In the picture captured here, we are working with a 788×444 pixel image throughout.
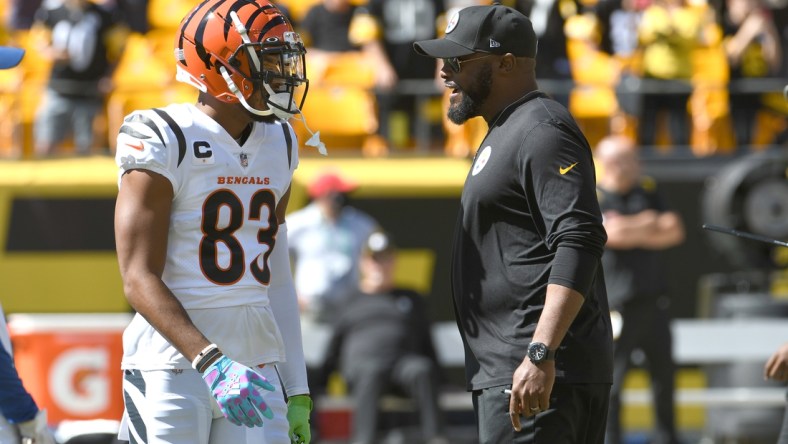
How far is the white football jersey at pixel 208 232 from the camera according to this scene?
142 inches

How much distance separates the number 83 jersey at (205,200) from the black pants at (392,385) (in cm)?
434

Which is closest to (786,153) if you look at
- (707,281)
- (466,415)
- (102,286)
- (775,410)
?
(707,281)

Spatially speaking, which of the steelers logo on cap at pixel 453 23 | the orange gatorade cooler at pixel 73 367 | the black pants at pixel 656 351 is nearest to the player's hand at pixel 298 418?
the steelers logo on cap at pixel 453 23

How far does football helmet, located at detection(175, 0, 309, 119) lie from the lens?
12.2ft

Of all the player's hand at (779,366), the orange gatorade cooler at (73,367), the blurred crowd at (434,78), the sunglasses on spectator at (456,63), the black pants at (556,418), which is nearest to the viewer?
the black pants at (556,418)

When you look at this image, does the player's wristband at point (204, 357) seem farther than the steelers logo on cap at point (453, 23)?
No

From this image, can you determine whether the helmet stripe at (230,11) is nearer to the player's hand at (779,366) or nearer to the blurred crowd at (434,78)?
the player's hand at (779,366)

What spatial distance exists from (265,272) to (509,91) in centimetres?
89

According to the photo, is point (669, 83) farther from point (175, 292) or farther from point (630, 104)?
point (175, 292)

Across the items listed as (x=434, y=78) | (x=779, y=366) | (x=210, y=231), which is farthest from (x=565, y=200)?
(x=434, y=78)

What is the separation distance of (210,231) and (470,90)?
875 mm

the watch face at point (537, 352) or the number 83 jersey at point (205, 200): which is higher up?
the number 83 jersey at point (205, 200)

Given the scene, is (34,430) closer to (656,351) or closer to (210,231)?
(210,231)

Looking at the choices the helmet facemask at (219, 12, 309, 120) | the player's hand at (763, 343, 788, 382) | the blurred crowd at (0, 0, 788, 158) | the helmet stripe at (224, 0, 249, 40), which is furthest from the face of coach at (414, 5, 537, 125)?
the blurred crowd at (0, 0, 788, 158)
